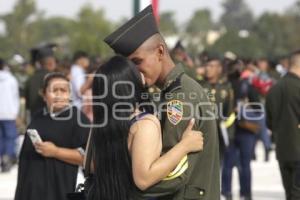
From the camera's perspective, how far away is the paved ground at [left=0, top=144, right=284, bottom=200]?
1165cm

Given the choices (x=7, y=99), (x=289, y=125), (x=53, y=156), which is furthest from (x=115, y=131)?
(x=7, y=99)

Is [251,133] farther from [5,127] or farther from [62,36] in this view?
[62,36]

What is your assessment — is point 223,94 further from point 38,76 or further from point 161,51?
point 161,51

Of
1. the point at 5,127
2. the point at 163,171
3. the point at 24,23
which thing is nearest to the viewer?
the point at 163,171

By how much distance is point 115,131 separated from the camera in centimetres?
406

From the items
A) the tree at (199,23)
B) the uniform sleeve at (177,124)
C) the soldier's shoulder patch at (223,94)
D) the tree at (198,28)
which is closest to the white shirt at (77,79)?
the soldier's shoulder patch at (223,94)

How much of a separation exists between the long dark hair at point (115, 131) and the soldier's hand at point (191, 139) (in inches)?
10.8

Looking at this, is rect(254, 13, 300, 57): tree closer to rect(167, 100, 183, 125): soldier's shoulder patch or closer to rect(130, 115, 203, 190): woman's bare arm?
rect(167, 100, 183, 125): soldier's shoulder patch

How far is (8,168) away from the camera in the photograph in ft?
46.4

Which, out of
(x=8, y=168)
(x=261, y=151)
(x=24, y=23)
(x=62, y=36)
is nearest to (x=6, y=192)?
(x=8, y=168)

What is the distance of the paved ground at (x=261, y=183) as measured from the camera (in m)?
11.6

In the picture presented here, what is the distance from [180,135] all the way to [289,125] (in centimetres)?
434

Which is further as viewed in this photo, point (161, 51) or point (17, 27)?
point (17, 27)

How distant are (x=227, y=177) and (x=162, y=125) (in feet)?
22.5
